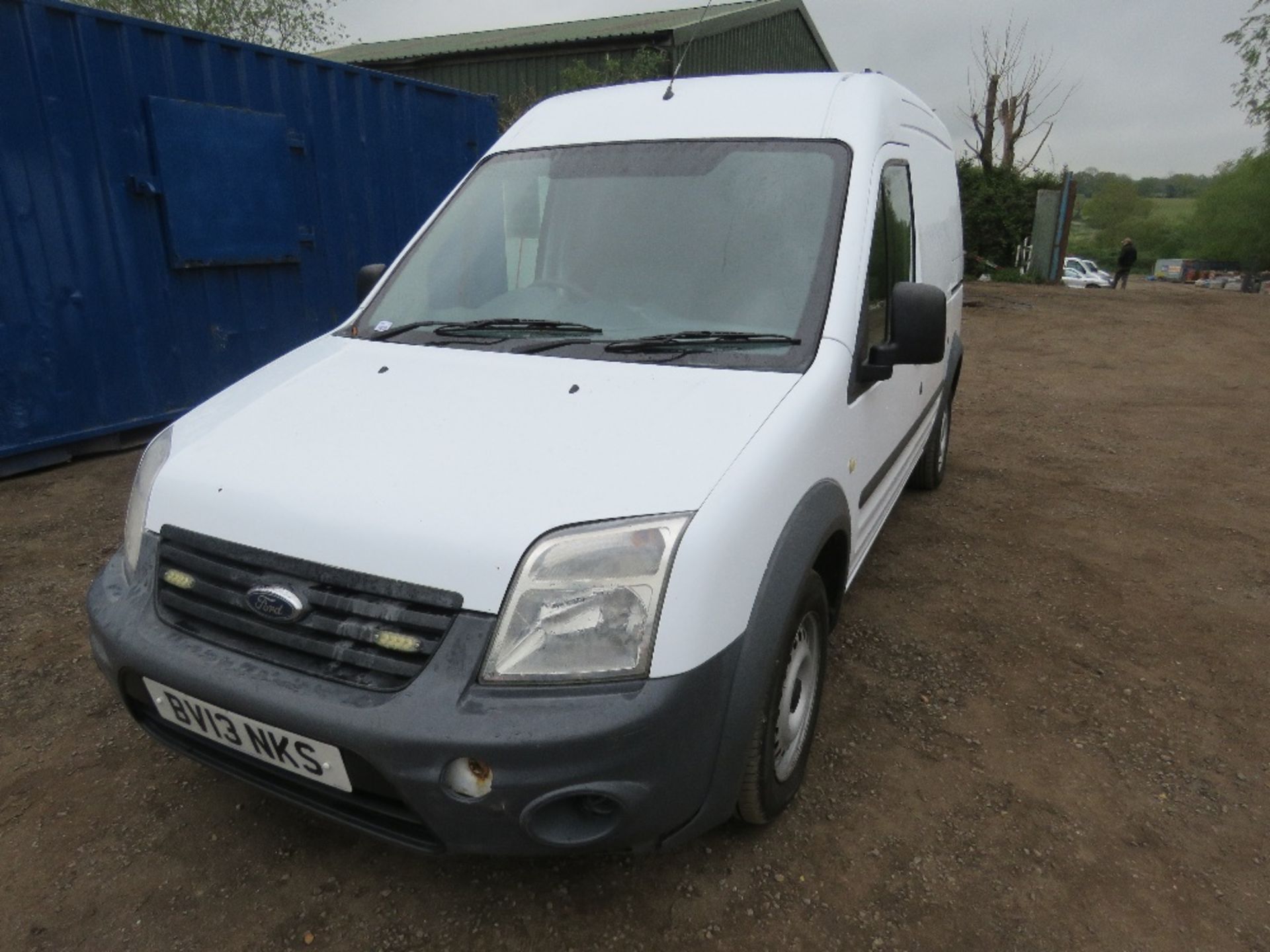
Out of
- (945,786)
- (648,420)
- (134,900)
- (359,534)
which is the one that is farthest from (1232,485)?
(134,900)

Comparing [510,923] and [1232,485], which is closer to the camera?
[510,923]

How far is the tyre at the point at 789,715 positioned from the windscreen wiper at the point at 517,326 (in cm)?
98

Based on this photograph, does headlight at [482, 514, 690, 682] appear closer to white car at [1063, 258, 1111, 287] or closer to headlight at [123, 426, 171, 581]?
headlight at [123, 426, 171, 581]

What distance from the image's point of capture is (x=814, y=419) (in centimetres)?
208

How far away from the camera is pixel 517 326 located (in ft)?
8.23

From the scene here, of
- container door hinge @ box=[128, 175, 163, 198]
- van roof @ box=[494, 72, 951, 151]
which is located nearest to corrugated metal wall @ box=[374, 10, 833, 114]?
container door hinge @ box=[128, 175, 163, 198]

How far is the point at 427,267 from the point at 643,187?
807 mm

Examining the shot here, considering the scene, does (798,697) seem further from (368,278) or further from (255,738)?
(368,278)

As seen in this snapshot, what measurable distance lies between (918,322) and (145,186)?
509cm

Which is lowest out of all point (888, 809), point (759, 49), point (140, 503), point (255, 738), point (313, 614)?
point (888, 809)

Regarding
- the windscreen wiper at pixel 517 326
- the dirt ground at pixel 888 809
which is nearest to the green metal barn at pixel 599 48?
the dirt ground at pixel 888 809

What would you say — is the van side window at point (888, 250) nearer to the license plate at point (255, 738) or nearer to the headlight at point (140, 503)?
the license plate at point (255, 738)

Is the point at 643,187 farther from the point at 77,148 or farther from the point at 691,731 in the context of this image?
the point at 77,148

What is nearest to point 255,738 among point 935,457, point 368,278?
point 368,278
